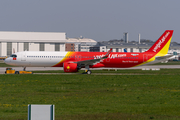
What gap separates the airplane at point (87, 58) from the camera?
1896 inches

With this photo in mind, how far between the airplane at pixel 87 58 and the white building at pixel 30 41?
4074 inches

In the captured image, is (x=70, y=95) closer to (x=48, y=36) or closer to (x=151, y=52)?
(x=151, y=52)

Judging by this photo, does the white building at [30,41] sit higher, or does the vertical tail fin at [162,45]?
the white building at [30,41]

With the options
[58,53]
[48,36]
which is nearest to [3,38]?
[48,36]

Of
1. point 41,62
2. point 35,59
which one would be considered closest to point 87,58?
point 41,62

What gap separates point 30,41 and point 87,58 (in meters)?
108

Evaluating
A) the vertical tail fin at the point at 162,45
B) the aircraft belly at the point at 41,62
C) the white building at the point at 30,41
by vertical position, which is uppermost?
the white building at the point at 30,41

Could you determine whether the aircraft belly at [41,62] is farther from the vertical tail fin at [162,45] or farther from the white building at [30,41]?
the white building at [30,41]

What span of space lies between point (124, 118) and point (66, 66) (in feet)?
107

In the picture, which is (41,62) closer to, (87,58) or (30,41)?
(87,58)

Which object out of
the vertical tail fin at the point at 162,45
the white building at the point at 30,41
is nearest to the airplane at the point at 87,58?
the vertical tail fin at the point at 162,45

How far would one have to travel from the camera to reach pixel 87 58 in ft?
164

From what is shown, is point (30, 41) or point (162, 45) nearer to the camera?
point (162, 45)

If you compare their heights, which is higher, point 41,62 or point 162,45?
point 162,45
